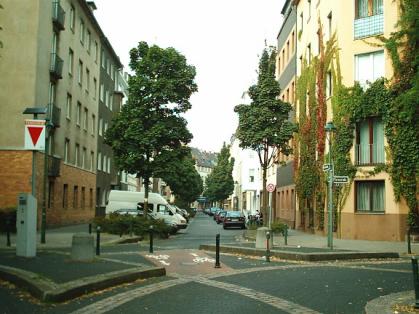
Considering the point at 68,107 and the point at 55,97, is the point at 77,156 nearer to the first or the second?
the point at 68,107

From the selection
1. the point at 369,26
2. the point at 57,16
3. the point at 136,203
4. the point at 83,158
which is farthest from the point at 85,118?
the point at 369,26

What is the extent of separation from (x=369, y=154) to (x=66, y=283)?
19888 millimetres

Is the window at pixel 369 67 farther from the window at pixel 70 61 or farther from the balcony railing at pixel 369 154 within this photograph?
the window at pixel 70 61

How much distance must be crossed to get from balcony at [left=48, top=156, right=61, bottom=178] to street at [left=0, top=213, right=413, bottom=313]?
64.5 ft

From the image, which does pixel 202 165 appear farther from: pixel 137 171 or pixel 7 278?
pixel 7 278

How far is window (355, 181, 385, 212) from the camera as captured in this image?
86.6ft

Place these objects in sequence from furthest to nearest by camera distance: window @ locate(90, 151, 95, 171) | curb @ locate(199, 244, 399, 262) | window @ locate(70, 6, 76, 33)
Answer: window @ locate(90, 151, 95, 171), window @ locate(70, 6, 76, 33), curb @ locate(199, 244, 399, 262)

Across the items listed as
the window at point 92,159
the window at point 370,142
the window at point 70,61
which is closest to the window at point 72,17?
the window at point 70,61

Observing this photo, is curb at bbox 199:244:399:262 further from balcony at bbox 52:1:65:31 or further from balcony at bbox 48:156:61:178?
balcony at bbox 52:1:65:31

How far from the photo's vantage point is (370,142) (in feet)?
87.8

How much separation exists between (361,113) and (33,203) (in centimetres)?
1726

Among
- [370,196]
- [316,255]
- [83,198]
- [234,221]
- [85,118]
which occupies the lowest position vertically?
[316,255]

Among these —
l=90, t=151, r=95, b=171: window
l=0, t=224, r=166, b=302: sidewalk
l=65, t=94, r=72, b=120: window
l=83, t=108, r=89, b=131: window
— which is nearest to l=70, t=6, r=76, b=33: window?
l=65, t=94, r=72, b=120: window

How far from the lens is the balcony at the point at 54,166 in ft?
111
